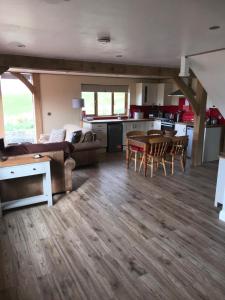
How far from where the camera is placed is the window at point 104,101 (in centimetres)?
733

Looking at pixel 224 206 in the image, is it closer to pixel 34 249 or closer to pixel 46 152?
pixel 34 249

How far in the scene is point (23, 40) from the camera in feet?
9.66

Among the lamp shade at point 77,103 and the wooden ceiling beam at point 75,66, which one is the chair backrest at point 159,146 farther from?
the lamp shade at point 77,103

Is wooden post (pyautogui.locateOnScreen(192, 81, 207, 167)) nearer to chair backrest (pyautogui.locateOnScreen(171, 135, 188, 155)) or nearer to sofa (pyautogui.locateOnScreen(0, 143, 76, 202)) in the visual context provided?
chair backrest (pyautogui.locateOnScreen(171, 135, 188, 155))

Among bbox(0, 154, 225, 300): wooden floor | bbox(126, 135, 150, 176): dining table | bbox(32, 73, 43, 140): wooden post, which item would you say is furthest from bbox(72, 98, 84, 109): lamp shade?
bbox(0, 154, 225, 300): wooden floor

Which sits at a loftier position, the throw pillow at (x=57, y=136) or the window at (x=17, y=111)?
the window at (x=17, y=111)

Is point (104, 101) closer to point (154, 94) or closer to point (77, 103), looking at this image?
point (77, 103)

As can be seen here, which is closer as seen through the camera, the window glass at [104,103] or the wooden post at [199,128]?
the wooden post at [199,128]

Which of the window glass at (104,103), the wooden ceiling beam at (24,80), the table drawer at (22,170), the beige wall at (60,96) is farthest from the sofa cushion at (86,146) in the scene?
the wooden ceiling beam at (24,80)

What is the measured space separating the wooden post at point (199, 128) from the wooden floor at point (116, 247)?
1.57 metres

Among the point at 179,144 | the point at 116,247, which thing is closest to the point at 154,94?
the point at 179,144

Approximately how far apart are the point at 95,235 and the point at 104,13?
2.37 m

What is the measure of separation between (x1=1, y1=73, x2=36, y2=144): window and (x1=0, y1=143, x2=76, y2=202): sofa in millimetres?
3040

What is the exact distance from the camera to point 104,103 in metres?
7.64
